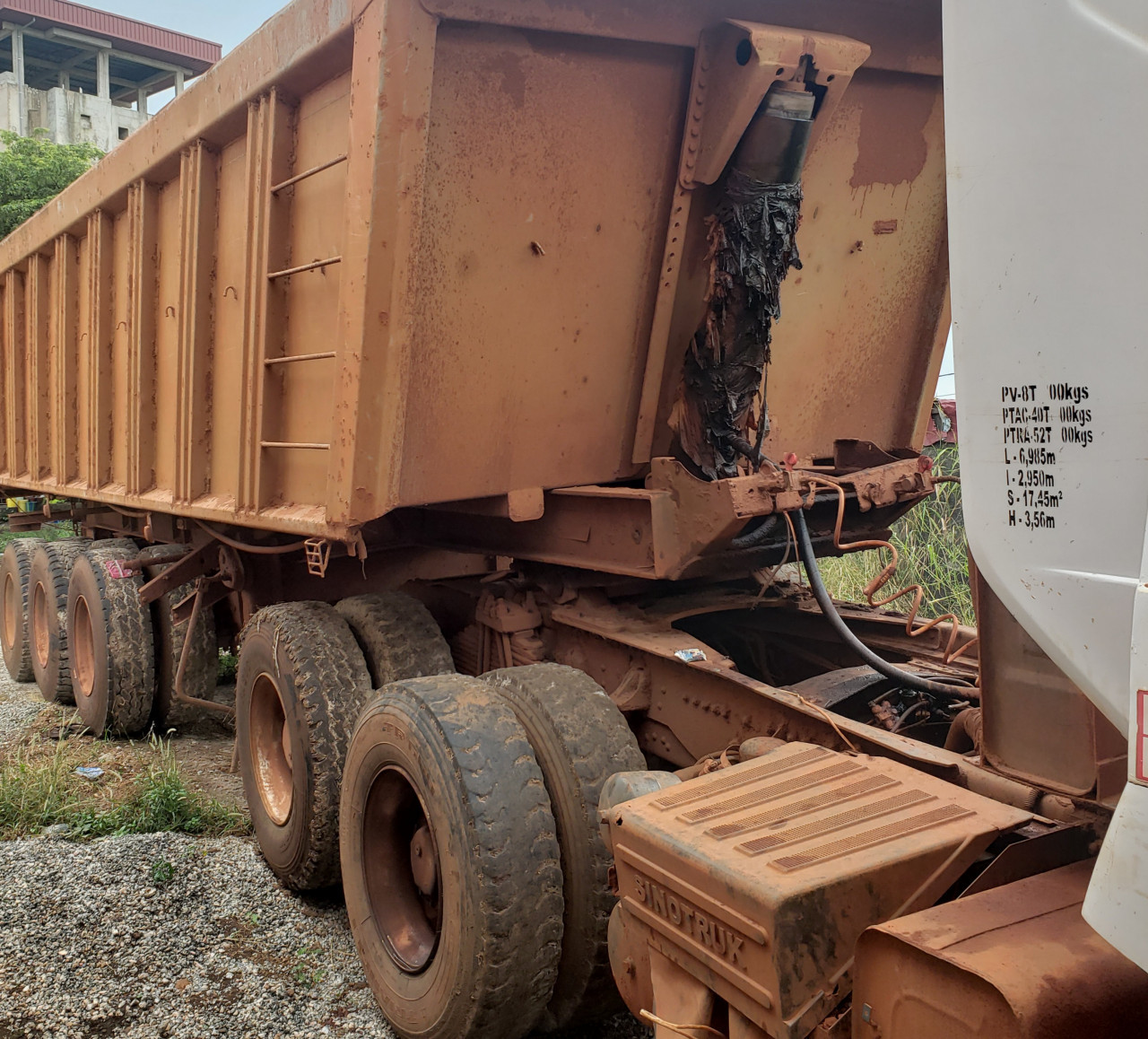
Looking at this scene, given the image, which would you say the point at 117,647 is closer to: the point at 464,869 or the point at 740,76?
the point at 464,869

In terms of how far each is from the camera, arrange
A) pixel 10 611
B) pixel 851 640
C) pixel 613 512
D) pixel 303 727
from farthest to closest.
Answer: pixel 10 611 → pixel 303 727 → pixel 613 512 → pixel 851 640

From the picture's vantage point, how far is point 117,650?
20.4ft

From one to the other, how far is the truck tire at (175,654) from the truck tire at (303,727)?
1885 millimetres

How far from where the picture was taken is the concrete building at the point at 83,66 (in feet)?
116

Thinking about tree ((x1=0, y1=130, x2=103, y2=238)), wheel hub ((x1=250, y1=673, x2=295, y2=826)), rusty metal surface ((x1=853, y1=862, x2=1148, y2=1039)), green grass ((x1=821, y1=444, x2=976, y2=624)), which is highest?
tree ((x1=0, y1=130, x2=103, y2=238))

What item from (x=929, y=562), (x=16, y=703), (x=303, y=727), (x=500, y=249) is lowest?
(x=16, y=703)

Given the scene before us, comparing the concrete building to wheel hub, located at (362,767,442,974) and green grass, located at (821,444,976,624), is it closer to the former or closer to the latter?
green grass, located at (821,444,976,624)

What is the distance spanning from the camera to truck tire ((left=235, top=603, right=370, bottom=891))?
3789 millimetres

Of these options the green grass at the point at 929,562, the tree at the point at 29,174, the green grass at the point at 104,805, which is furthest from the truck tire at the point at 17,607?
the tree at the point at 29,174

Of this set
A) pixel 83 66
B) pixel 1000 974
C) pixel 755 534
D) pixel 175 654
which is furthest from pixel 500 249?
pixel 83 66

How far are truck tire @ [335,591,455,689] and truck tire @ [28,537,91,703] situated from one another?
371 centimetres

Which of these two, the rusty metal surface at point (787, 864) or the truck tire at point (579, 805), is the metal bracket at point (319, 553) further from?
the rusty metal surface at point (787, 864)

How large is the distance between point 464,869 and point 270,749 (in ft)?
6.56

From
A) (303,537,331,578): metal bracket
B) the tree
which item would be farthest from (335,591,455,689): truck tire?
the tree
